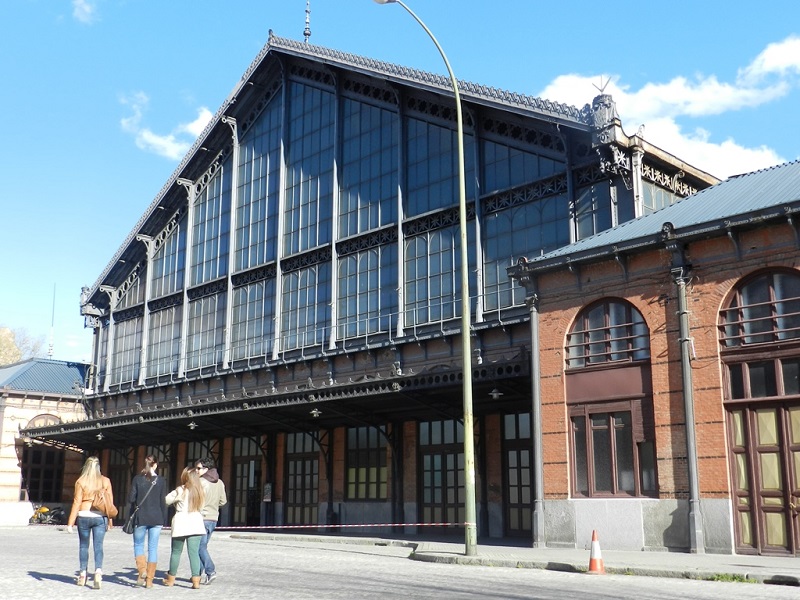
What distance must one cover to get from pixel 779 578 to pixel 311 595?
7.37 meters

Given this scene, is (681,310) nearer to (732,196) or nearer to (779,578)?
(732,196)

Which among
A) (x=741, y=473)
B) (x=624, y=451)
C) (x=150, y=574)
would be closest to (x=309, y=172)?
(x=624, y=451)

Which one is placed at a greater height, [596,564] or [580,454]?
[580,454]

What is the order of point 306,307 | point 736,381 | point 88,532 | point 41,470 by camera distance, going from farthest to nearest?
point 41,470, point 306,307, point 736,381, point 88,532

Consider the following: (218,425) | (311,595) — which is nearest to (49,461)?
(218,425)

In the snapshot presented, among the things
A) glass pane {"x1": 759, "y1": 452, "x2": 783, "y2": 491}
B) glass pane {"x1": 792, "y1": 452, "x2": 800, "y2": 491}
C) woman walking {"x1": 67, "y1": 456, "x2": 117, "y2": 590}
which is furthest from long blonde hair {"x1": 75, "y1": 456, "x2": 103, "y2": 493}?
glass pane {"x1": 792, "y1": 452, "x2": 800, "y2": 491}

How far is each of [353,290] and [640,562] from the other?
20.2 metres

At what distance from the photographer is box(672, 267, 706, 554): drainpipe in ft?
60.8

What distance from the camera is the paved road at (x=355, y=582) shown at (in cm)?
1200

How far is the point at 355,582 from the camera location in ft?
45.3

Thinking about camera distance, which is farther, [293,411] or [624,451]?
[293,411]

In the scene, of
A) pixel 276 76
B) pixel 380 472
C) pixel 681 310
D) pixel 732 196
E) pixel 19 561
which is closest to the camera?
pixel 19 561

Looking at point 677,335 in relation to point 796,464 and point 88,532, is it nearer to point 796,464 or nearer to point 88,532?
point 796,464

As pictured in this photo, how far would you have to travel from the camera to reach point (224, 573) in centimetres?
1541
